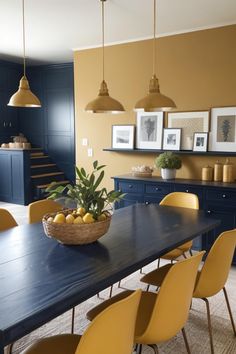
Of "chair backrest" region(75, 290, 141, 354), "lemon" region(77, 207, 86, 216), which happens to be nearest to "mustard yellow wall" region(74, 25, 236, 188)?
"lemon" region(77, 207, 86, 216)

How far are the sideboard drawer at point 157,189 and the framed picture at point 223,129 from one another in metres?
0.77

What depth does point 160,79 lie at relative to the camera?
4.89 metres

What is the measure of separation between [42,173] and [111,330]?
6.22 meters

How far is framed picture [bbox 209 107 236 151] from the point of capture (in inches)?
172

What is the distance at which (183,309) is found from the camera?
185cm

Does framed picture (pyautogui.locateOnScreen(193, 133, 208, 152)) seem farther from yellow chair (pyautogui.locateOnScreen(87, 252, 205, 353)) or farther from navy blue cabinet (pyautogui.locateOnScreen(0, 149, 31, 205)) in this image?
navy blue cabinet (pyautogui.locateOnScreen(0, 149, 31, 205))

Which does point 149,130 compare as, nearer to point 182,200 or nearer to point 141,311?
point 182,200

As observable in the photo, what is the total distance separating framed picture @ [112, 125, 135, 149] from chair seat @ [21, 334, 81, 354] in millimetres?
3657

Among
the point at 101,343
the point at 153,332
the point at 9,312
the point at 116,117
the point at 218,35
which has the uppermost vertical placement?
the point at 218,35

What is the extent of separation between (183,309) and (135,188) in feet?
9.18

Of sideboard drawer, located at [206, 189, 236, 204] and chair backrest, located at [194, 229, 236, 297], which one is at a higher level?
sideboard drawer, located at [206, 189, 236, 204]

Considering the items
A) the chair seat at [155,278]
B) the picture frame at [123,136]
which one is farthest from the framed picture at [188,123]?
the chair seat at [155,278]

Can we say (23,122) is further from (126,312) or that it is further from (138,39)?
(126,312)

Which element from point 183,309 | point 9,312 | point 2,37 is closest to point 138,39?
point 2,37
